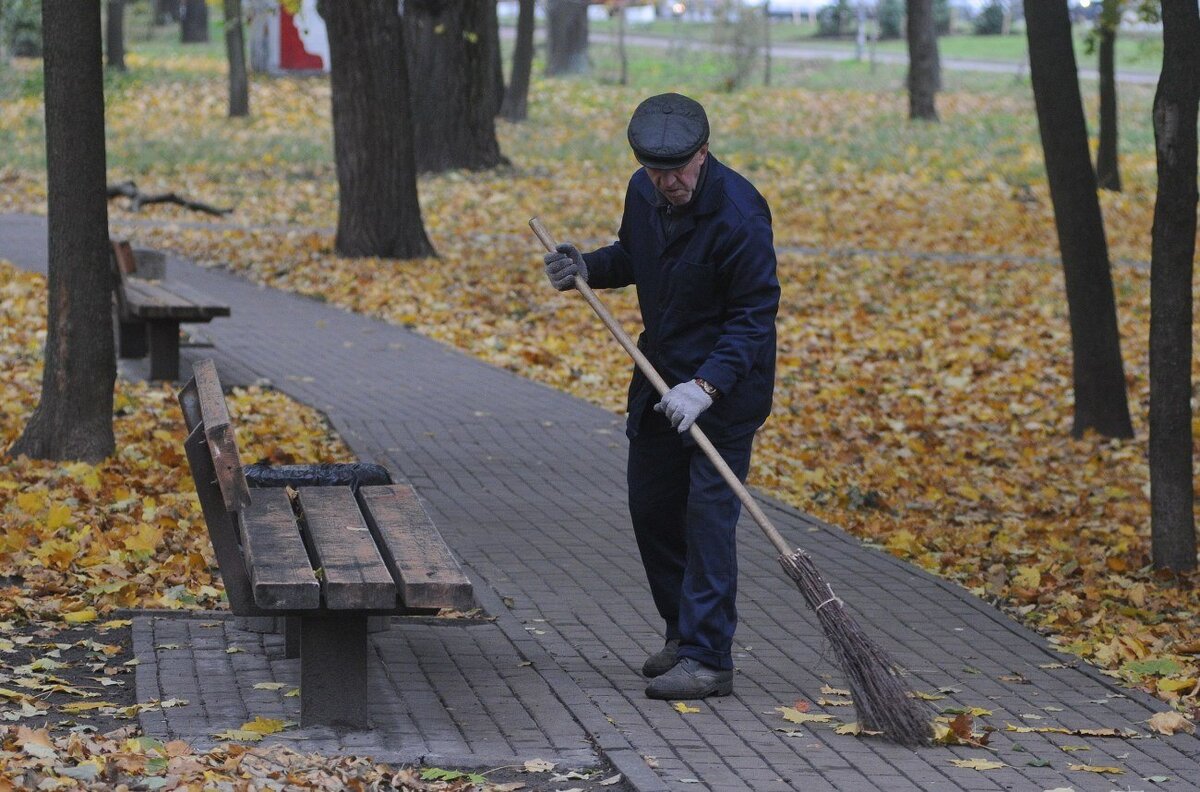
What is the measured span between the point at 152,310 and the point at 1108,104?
13114mm

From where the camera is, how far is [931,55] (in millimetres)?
29766

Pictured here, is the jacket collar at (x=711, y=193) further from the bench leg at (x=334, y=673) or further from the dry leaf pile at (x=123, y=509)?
the dry leaf pile at (x=123, y=509)

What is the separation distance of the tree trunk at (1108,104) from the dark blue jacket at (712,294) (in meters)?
12.9

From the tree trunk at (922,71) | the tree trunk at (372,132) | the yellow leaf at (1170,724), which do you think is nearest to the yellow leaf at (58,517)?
the yellow leaf at (1170,724)

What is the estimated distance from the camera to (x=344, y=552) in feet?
16.1

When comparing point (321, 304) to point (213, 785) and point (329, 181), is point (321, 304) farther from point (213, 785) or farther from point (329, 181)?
point (213, 785)

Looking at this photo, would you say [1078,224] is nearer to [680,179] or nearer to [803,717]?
[680,179]

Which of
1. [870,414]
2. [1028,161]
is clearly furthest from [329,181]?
[870,414]

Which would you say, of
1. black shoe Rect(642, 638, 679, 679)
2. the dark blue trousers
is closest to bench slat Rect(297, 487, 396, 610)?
the dark blue trousers

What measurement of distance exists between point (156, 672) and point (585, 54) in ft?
112

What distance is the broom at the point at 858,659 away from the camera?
4883 millimetres

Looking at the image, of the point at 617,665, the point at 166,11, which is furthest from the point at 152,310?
the point at 166,11

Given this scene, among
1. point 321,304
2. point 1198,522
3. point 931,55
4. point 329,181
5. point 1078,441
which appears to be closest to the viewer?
point 1198,522

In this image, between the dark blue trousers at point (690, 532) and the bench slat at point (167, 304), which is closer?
the dark blue trousers at point (690, 532)
